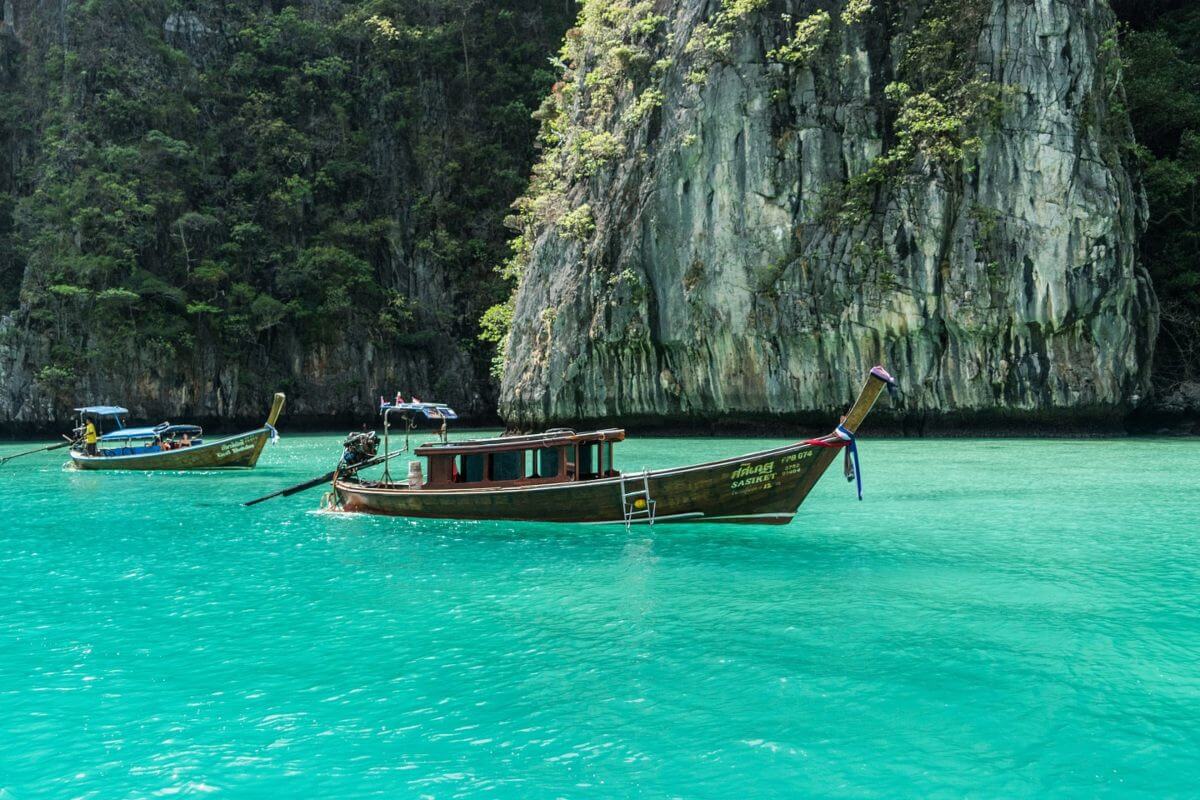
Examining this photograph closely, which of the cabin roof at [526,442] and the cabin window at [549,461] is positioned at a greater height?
the cabin roof at [526,442]

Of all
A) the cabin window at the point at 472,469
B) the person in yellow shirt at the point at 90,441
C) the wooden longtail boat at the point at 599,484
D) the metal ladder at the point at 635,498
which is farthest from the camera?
the person in yellow shirt at the point at 90,441

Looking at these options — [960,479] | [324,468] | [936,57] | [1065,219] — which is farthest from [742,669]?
[936,57]

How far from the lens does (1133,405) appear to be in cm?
2966

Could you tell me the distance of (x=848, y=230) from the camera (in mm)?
29656

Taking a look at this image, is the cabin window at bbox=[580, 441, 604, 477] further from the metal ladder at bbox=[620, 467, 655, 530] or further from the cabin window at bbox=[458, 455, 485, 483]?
the cabin window at bbox=[458, 455, 485, 483]

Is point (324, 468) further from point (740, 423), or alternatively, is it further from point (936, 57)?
point (936, 57)

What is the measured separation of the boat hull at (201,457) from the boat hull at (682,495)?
13.2m

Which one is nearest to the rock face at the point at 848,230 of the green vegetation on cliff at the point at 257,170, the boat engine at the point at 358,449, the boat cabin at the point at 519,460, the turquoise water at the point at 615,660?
the green vegetation on cliff at the point at 257,170

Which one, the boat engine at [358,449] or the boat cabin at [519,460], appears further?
the boat engine at [358,449]

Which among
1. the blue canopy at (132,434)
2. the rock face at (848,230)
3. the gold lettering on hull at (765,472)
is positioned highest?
the rock face at (848,230)

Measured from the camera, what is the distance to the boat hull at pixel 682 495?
12.6 m

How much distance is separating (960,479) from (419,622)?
14.3 meters

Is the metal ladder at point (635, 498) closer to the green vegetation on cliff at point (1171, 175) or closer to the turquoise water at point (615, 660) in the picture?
the turquoise water at point (615, 660)

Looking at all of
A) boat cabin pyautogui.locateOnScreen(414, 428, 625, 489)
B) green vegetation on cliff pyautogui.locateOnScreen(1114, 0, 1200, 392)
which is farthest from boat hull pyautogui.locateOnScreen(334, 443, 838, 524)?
green vegetation on cliff pyautogui.locateOnScreen(1114, 0, 1200, 392)
